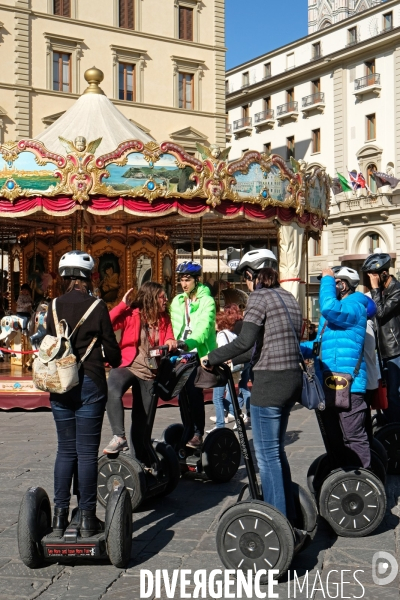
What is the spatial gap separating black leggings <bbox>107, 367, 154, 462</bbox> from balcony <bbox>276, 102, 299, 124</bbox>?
39.8 m

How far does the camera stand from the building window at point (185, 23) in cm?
3322

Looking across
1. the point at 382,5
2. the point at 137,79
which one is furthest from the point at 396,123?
the point at 137,79

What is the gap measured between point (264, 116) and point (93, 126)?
3326 cm

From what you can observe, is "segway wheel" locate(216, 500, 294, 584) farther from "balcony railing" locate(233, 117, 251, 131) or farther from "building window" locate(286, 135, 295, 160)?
"balcony railing" locate(233, 117, 251, 131)

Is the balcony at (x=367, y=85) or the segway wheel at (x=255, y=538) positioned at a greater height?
the balcony at (x=367, y=85)

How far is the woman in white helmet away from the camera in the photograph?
4512 mm

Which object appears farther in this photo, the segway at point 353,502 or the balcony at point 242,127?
the balcony at point 242,127

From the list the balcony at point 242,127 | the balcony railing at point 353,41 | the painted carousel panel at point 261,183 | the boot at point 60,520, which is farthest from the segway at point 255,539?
the balcony at point 242,127

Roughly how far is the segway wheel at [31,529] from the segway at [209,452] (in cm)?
206

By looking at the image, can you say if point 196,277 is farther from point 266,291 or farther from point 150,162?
point 150,162

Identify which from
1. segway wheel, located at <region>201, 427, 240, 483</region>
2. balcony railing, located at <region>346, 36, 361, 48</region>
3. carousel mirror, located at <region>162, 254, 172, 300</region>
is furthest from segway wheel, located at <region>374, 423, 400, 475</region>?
balcony railing, located at <region>346, 36, 361, 48</region>

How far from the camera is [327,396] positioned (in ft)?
17.3

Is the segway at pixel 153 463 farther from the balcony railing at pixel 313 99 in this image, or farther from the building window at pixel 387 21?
the balcony railing at pixel 313 99

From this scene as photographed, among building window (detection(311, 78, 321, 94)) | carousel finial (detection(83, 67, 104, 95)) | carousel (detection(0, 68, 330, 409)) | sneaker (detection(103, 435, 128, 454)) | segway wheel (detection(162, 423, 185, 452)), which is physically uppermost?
building window (detection(311, 78, 321, 94))
